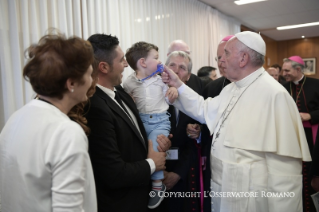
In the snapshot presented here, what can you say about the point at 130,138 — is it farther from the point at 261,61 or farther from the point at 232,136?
the point at 261,61

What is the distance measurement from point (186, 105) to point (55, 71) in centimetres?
126

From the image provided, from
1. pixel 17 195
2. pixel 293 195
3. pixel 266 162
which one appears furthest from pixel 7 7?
pixel 293 195

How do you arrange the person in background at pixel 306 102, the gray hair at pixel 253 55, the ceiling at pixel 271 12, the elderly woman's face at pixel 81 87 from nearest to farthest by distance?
the elderly woman's face at pixel 81 87
the gray hair at pixel 253 55
the person in background at pixel 306 102
the ceiling at pixel 271 12

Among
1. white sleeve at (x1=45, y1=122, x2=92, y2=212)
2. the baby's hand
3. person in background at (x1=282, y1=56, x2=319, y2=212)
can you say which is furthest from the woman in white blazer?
person in background at (x1=282, y1=56, x2=319, y2=212)

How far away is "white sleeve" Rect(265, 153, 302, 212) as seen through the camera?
5.09 ft

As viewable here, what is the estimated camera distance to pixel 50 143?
906 millimetres

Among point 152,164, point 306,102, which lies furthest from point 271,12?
point 152,164

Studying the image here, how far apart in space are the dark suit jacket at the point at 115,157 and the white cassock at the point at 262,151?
22.6 inches

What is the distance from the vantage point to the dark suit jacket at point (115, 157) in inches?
53.1

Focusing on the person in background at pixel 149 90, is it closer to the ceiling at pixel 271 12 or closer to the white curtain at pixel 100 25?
the white curtain at pixel 100 25

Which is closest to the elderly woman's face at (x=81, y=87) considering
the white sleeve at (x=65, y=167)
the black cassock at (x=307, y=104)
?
the white sleeve at (x=65, y=167)

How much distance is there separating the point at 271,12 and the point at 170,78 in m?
5.95

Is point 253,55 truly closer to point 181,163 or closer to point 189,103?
point 189,103

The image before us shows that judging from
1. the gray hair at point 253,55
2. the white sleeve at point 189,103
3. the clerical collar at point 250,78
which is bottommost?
the white sleeve at point 189,103
